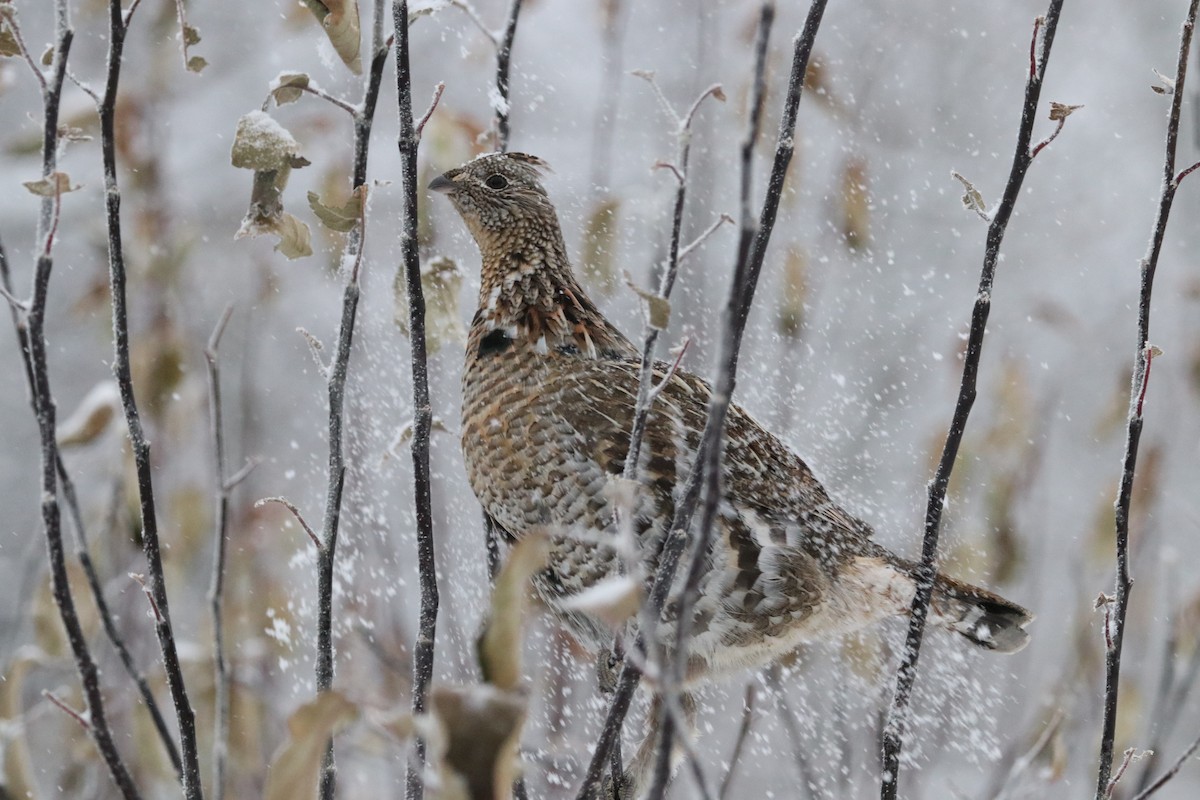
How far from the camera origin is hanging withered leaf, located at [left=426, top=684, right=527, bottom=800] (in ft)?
2.48

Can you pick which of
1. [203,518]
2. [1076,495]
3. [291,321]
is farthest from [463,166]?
[1076,495]

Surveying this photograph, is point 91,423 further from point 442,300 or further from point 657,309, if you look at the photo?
point 657,309

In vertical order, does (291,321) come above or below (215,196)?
below

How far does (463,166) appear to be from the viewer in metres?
2.29

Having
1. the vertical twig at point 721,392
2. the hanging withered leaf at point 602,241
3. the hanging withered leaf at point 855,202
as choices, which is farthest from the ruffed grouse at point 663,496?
the hanging withered leaf at point 855,202

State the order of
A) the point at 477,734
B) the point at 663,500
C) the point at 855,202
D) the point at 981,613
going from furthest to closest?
the point at 855,202, the point at 981,613, the point at 663,500, the point at 477,734

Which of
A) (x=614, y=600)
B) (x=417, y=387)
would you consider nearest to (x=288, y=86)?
(x=417, y=387)

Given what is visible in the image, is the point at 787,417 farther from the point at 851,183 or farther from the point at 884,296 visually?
the point at 884,296

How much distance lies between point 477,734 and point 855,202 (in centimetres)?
312

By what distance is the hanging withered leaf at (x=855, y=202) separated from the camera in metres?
3.58

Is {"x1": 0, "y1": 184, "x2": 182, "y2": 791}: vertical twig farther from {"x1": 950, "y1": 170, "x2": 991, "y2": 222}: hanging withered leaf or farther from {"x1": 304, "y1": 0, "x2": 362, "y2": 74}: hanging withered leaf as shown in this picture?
{"x1": 950, "y1": 170, "x2": 991, "y2": 222}: hanging withered leaf

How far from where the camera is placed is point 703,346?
4453mm

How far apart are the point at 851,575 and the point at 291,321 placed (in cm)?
675

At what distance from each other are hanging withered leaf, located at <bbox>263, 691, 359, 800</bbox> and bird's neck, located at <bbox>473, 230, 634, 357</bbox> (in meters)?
1.34
